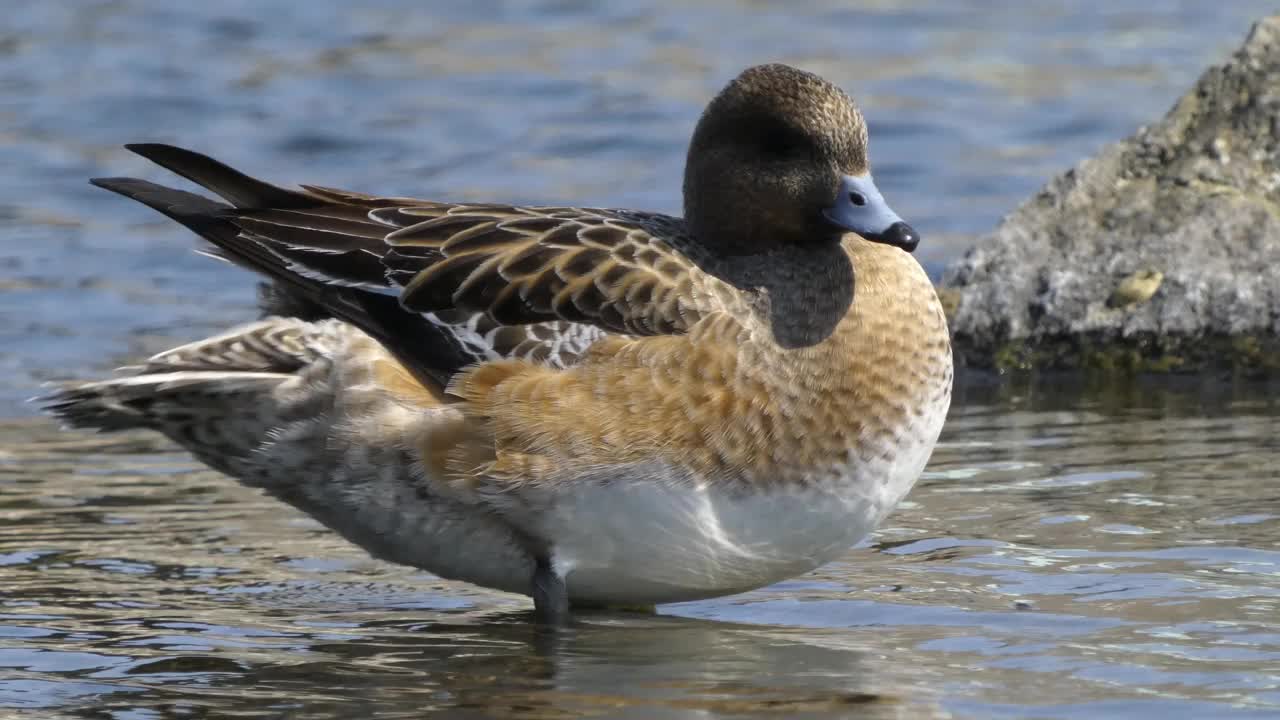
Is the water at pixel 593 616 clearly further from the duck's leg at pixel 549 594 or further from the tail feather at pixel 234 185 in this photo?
the tail feather at pixel 234 185

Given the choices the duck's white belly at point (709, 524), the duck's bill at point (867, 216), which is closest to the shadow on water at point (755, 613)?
the duck's white belly at point (709, 524)

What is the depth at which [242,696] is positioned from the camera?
16.5ft

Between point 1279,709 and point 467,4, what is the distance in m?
13.1

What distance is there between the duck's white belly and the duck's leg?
1.3 inches

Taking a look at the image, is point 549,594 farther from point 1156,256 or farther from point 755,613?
point 1156,256

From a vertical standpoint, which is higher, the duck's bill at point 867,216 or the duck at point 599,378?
the duck's bill at point 867,216

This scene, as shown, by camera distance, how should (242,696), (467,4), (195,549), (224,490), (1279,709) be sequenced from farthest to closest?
(467,4), (224,490), (195,549), (242,696), (1279,709)

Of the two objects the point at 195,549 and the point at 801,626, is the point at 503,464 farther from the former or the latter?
the point at 195,549

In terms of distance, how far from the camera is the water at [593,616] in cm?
505

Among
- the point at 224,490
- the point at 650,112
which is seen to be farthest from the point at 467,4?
the point at 224,490

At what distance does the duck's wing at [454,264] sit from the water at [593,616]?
2.58 feet

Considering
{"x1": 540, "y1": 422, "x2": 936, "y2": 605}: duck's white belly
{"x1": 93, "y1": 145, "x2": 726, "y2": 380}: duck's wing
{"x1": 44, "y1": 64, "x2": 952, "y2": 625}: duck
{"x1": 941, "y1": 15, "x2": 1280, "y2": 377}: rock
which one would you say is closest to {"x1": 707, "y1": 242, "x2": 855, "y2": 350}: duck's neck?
{"x1": 44, "y1": 64, "x2": 952, "y2": 625}: duck

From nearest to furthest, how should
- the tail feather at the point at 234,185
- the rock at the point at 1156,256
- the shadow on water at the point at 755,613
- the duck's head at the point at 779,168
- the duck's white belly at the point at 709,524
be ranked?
the shadow on water at the point at 755,613 < the duck's white belly at the point at 709,524 < the duck's head at the point at 779,168 < the tail feather at the point at 234,185 < the rock at the point at 1156,256

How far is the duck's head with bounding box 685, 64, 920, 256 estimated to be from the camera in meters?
5.60
